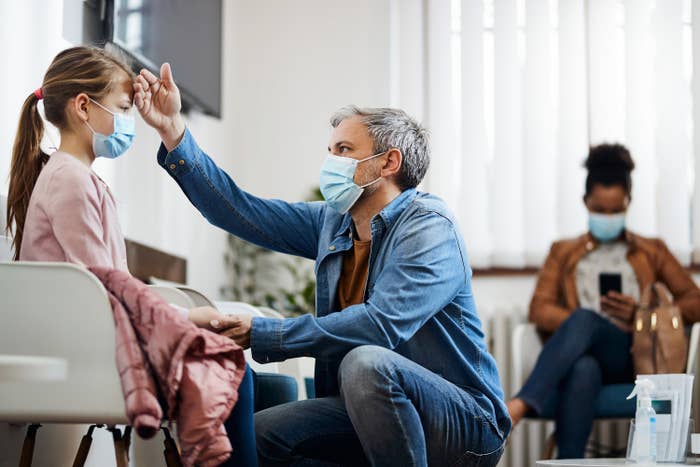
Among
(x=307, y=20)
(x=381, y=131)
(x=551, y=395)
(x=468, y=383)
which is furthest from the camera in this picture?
(x=307, y=20)

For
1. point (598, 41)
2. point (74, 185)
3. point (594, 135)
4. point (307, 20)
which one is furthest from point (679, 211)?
point (74, 185)

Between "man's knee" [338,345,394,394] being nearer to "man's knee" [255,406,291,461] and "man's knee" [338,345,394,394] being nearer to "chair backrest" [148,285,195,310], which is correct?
"man's knee" [255,406,291,461]

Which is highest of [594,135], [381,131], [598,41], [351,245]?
[598,41]

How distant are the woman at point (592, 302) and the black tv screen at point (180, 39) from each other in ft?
5.07

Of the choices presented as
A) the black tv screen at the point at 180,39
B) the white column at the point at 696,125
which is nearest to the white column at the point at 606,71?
the white column at the point at 696,125

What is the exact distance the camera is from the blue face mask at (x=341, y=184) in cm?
220

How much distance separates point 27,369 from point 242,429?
0.39 m

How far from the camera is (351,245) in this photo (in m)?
2.18

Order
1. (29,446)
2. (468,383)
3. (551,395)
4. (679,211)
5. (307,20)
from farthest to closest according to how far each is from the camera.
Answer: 1. (307,20)
2. (679,211)
3. (551,395)
4. (468,383)
5. (29,446)

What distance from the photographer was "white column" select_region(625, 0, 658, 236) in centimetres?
447

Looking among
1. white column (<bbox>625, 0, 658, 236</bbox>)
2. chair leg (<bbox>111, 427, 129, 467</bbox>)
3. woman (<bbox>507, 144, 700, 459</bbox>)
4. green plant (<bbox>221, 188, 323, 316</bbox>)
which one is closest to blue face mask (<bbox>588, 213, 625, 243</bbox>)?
woman (<bbox>507, 144, 700, 459</bbox>)

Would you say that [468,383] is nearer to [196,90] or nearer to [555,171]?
[196,90]

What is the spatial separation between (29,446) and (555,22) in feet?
11.3

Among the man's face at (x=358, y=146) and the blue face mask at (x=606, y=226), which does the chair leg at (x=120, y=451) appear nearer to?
the man's face at (x=358, y=146)
